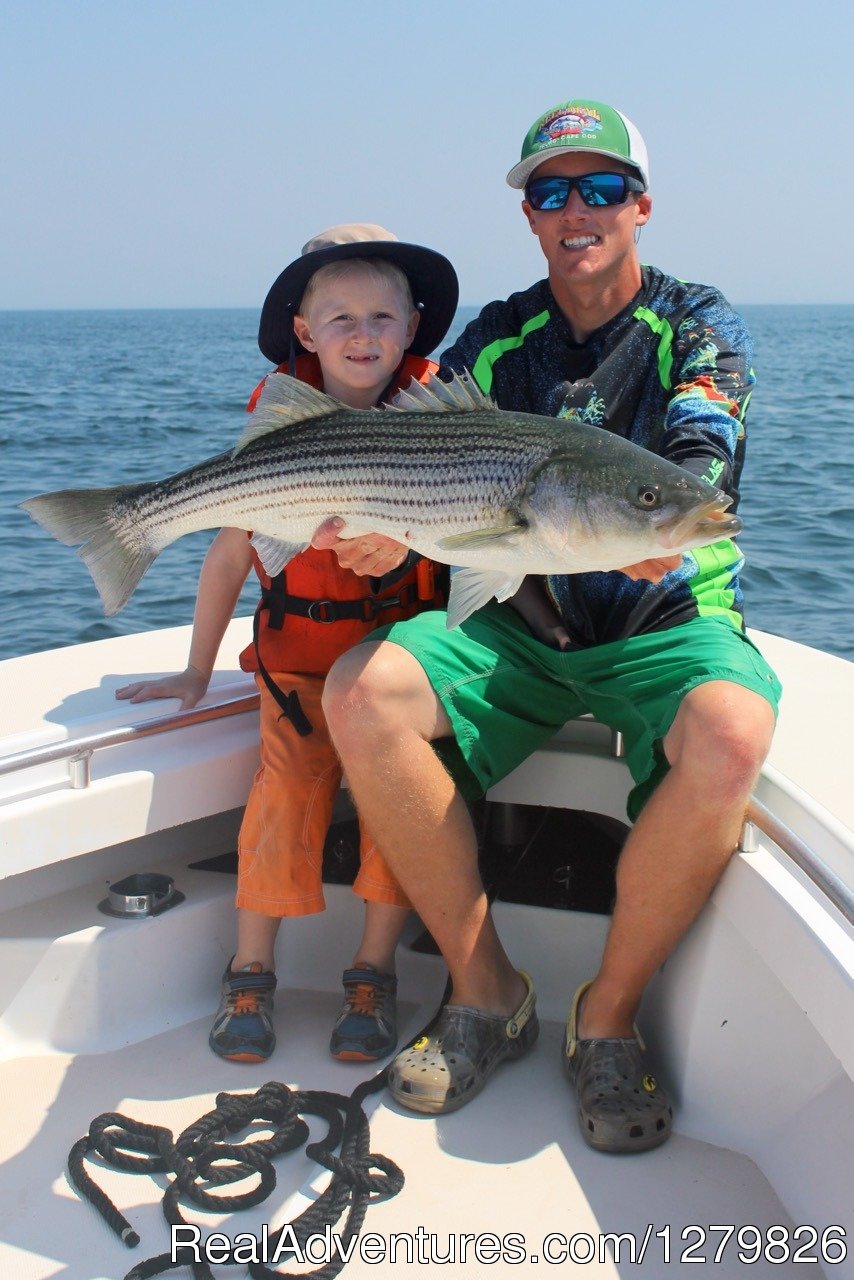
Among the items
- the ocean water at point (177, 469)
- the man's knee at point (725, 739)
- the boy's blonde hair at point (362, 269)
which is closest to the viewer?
the man's knee at point (725, 739)

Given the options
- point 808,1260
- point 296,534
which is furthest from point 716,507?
point 808,1260

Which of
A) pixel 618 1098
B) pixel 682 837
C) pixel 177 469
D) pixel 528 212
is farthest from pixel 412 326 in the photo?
pixel 177 469

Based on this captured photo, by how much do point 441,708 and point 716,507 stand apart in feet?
3.10

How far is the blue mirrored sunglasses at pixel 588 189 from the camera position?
354cm

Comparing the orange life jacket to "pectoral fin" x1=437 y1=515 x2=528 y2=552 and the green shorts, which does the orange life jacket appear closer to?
the green shorts

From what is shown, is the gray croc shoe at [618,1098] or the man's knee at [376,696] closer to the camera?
the gray croc shoe at [618,1098]

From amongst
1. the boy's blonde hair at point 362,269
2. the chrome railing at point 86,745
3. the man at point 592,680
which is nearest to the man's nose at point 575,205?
the man at point 592,680

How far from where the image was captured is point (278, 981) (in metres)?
3.76

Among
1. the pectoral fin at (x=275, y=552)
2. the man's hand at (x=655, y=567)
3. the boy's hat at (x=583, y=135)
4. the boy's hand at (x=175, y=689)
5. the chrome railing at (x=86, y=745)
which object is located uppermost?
the boy's hat at (x=583, y=135)

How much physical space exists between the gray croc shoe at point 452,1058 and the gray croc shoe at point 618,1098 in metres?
0.22

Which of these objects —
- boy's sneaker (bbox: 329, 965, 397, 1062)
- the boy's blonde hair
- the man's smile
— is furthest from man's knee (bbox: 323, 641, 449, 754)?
the man's smile

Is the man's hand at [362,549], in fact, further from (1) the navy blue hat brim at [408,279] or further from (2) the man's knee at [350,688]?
(1) the navy blue hat brim at [408,279]

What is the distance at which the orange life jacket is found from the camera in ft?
12.0

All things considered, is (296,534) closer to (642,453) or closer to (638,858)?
(642,453)
